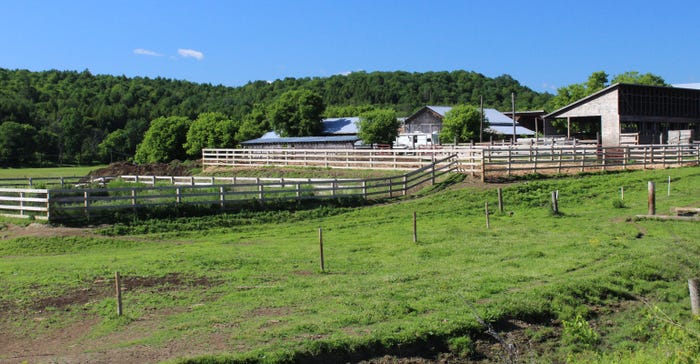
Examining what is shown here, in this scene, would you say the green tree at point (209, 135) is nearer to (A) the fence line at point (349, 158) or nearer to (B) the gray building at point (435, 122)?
(A) the fence line at point (349, 158)

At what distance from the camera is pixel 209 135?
7744 cm

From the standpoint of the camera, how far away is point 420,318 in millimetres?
11008

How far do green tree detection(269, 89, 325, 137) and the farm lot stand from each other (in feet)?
208

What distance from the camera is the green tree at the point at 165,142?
8019 centimetres

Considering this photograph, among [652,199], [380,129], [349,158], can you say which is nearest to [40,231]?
[652,199]

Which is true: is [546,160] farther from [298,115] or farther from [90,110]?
[90,110]

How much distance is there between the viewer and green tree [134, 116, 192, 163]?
263 ft

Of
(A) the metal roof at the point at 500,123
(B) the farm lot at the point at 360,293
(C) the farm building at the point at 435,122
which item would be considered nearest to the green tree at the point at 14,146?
(C) the farm building at the point at 435,122

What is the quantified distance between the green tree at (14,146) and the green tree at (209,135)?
33.8m

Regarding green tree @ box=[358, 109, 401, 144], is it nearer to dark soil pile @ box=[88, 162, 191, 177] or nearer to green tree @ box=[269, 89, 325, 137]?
dark soil pile @ box=[88, 162, 191, 177]

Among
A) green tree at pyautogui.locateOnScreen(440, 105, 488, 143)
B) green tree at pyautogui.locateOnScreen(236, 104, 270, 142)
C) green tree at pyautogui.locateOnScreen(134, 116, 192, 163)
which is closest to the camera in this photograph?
green tree at pyautogui.locateOnScreen(440, 105, 488, 143)

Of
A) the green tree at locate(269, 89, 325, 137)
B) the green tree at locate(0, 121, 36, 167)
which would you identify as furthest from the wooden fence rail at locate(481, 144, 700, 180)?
the green tree at locate(0, 121, 36, 167)

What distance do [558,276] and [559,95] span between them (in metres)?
85.8

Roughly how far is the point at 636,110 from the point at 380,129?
77.6 ft
